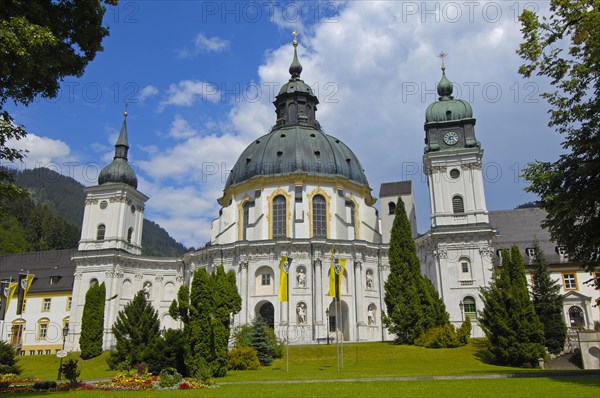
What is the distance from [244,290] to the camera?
49750 mm

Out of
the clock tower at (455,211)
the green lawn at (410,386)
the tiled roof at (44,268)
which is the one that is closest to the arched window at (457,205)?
the clock tower at (455,211)

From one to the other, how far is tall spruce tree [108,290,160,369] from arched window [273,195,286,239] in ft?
61.0

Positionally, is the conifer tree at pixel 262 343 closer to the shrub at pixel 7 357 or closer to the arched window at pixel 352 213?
the shrub at pixel 7 357

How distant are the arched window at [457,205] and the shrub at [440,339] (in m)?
15.5

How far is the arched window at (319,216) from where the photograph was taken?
5370 centimetres

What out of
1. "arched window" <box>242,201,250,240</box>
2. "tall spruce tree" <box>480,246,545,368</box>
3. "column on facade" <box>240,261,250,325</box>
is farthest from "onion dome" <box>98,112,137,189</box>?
"tall spruce tree" <box>480,246,545,368</box>

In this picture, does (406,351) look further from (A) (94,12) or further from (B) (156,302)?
→ (B) (156,302)

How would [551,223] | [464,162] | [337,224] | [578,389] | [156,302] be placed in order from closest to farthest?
[578,389] → [551,223] → [464,162] → [337,224] → [156,302]

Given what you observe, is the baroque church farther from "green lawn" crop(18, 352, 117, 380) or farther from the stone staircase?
the stone staircase

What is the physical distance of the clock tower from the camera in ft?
152

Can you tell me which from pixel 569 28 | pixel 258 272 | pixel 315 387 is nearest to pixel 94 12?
pixel 315 387

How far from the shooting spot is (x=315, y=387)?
1897cm

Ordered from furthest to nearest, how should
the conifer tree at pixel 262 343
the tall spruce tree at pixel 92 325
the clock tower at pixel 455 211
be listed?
the clock tower at pixel 455 211
the tall spruce tree at pixel 92 325
the conifer tree at pixel 262 343

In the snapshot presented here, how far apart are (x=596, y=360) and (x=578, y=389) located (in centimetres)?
1822
